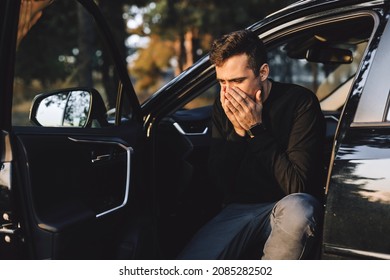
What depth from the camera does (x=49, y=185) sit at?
1.87 m

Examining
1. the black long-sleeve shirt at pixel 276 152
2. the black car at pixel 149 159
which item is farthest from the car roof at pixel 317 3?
the black long-sleeve shirt at pixel 276 152

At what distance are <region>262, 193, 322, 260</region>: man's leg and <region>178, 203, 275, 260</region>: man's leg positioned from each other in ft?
0.87

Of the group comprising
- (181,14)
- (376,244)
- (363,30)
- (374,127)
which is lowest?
(376,244)

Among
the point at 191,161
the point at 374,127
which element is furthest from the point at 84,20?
the point at 374,127

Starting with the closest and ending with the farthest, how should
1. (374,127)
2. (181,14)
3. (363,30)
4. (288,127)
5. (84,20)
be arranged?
(374,127), (288,127), (363,30), (84,20), (181,14)

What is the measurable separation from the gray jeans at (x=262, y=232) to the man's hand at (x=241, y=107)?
0.38m

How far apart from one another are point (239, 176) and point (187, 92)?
1.57 ft

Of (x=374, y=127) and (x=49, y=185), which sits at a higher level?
(x=374, y=127)

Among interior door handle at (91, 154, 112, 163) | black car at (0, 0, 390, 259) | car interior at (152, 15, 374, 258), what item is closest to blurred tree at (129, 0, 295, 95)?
car interior at (152, 15, 374, 258)

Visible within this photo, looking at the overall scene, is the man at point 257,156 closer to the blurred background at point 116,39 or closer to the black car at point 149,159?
→ the black car at point 149,159

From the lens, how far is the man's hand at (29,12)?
1.97 m

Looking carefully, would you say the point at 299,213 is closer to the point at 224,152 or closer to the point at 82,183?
the point at 224,152
